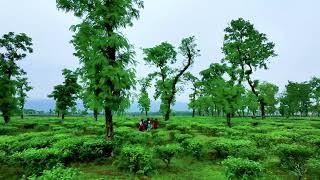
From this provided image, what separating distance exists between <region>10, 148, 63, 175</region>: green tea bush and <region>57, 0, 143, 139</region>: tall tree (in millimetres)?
6617

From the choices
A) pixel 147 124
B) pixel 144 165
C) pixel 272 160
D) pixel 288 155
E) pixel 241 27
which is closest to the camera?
pixel 288 155

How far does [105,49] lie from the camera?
82.2 ft

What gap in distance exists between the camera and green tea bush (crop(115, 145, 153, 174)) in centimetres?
1917

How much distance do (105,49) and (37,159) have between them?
389 inches

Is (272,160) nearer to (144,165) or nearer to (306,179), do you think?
(306,179)

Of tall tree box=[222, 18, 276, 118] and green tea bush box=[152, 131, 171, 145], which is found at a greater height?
tall tree box=[222, 18, 276, 118]

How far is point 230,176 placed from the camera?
49.3ft

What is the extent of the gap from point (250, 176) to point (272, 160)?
8.31 metres

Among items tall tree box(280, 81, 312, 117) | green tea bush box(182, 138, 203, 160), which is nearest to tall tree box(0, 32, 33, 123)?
green tea bush box(182, 138, 203, 160)

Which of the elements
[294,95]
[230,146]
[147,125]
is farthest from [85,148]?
[294,95]

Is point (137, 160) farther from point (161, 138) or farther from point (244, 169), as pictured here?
point (161, 138)

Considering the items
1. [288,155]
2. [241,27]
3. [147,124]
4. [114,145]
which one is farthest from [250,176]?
[241,27]

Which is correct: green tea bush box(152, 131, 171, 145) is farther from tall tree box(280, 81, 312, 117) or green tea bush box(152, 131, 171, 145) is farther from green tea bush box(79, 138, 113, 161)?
tall tree box(280, 81, 312, 117)

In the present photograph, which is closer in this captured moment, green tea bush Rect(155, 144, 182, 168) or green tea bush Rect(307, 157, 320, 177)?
green tea bush Rect(307, 157, 320, 177)
